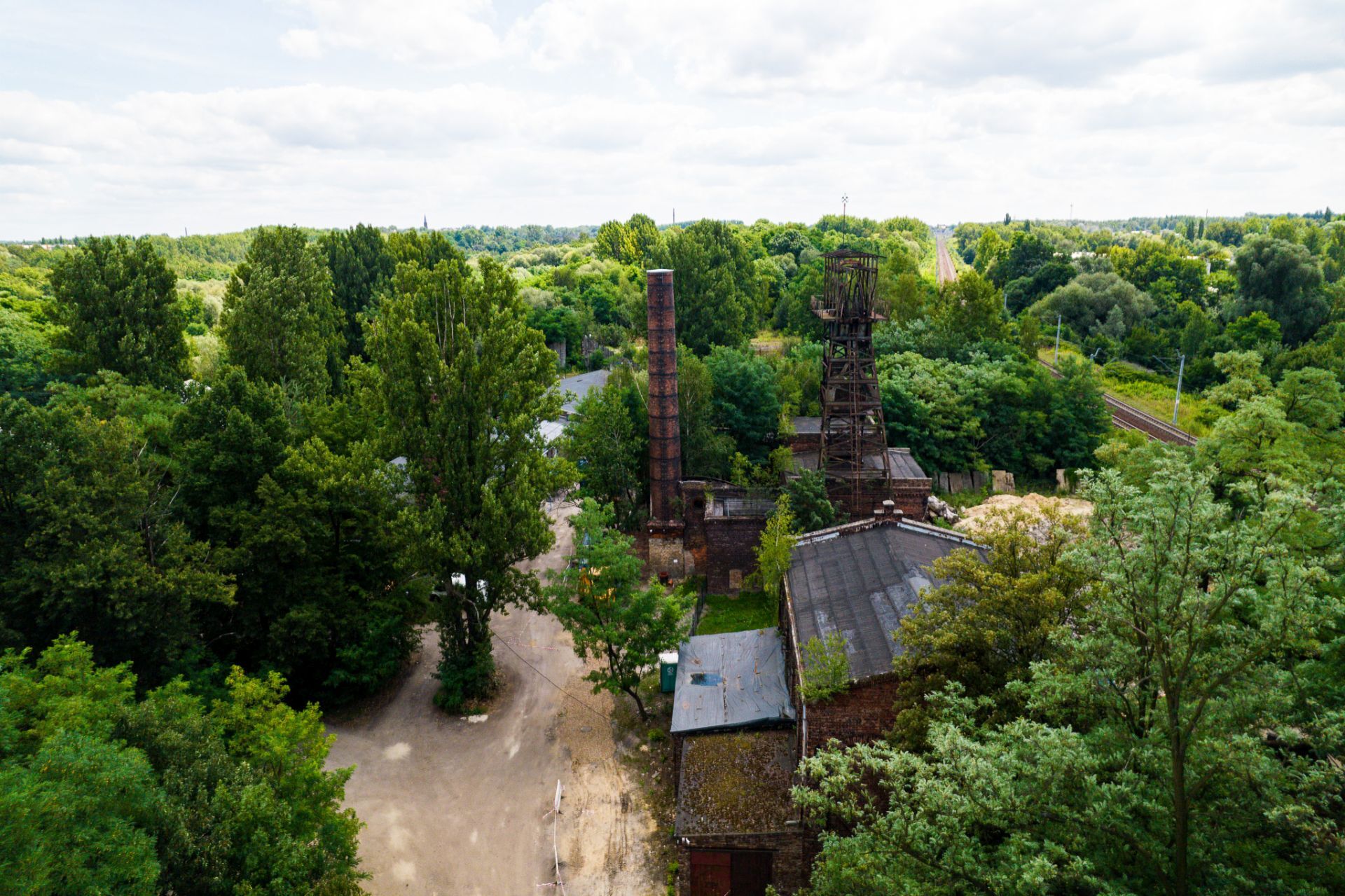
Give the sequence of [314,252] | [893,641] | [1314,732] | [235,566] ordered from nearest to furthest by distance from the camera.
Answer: [1314,732], [893,641], [235,566], [314,252]

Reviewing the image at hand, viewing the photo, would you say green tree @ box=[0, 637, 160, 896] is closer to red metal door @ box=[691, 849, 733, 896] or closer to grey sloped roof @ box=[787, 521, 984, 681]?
red metal door @ box=[691, 849, 733, 896]

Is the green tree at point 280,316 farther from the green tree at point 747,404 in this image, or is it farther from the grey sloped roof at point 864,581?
the grey sloped roof at point 864,581

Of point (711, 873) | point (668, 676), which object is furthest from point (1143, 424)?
point (711, 873)

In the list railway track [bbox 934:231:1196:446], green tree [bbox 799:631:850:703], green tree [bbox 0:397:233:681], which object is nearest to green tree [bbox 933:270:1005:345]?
railway track [bbox 934:231:1196:446]

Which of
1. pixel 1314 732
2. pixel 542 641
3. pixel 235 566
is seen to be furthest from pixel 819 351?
pixel 1314 732

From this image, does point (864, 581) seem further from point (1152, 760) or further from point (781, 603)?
point (1152, 760)

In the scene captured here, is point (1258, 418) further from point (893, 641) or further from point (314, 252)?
point (314, 252)
